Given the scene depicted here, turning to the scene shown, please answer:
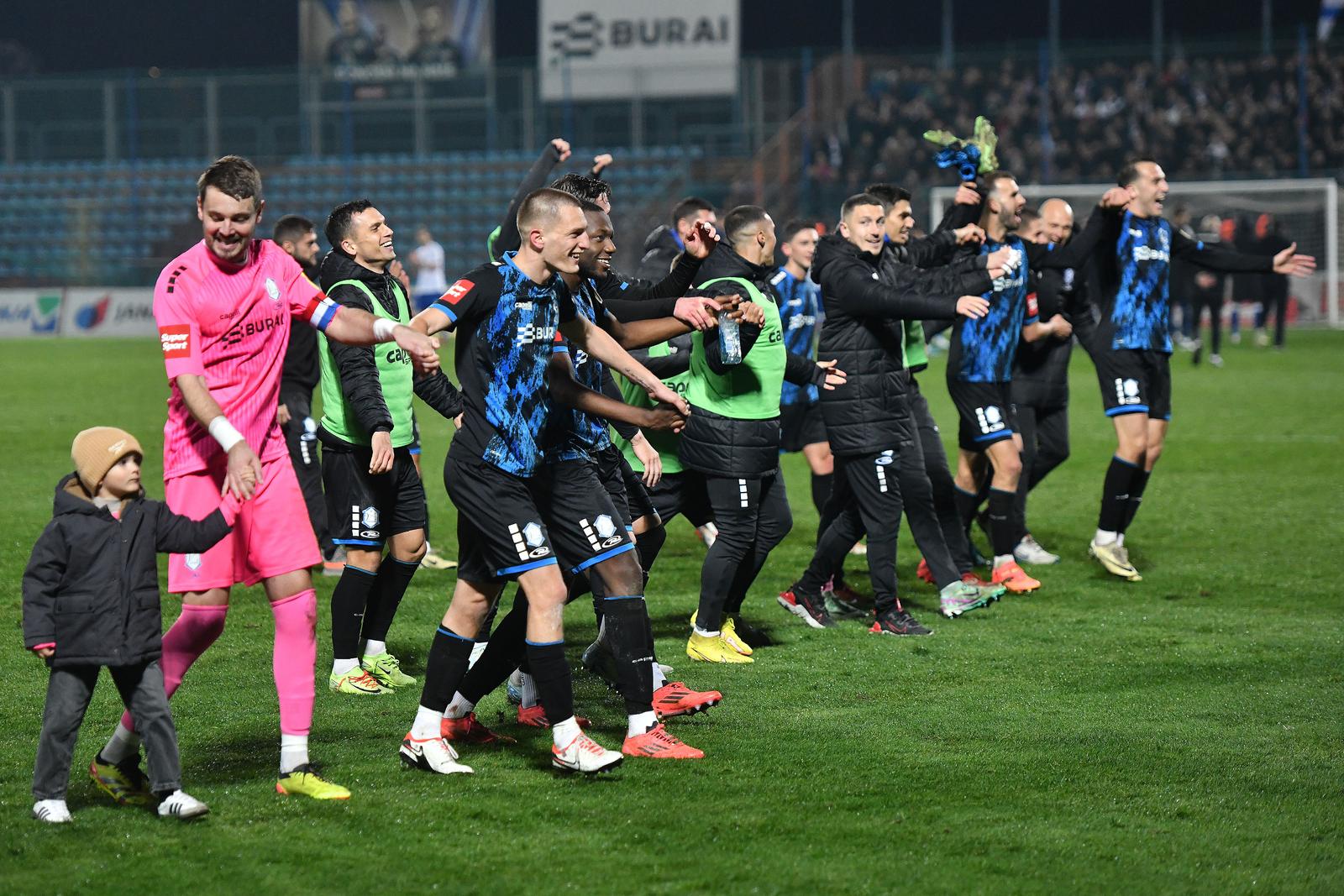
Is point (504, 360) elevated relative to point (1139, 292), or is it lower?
lower

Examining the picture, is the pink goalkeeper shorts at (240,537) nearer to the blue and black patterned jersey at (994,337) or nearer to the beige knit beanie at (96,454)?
the beige knit beanie at (96,454)

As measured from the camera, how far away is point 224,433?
475 cm

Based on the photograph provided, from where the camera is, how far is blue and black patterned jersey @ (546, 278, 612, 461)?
5.48 metres

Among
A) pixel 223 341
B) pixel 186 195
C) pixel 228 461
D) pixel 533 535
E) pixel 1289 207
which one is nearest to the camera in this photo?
pixel 228 461

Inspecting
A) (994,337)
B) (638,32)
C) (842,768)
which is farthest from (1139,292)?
(638,32)

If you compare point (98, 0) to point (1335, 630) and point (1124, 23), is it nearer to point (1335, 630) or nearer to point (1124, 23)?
point (1124, 23)

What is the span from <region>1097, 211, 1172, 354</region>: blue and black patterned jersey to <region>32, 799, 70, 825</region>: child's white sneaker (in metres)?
6.69

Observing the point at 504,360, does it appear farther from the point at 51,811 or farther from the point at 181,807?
the point at 51,811

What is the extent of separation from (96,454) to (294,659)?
0.92 m

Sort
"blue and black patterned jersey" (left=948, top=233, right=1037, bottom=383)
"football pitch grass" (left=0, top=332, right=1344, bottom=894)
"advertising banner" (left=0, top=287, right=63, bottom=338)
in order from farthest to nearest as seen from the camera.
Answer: "advertising banner" (left=0, top=287, right=63, bottom=338) < "blue and black patterned jersey" (left=948, top=233, right=1037, bottom=383) < "football pitch grass" (left=0, top=332, right=1344, bottom=894)

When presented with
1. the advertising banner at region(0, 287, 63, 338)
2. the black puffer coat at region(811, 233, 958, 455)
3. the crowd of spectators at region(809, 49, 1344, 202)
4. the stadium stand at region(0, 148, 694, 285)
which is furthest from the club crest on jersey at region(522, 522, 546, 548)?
the advertising banner at region(0, 287, 63, 338)

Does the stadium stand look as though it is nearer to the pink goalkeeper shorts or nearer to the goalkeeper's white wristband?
the pink goalkeeper shorts

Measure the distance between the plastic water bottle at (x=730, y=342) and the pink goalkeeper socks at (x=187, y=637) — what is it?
244cm

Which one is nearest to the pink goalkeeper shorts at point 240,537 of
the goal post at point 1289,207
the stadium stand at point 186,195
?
the goal post at point 1289,207
